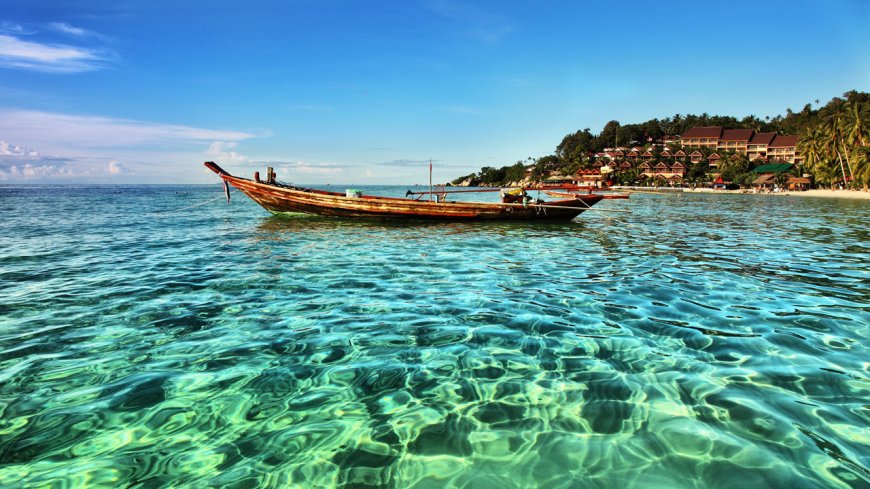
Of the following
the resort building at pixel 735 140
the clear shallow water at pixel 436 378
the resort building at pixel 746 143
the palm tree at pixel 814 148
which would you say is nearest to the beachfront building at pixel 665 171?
the resort building at pixel 746 143

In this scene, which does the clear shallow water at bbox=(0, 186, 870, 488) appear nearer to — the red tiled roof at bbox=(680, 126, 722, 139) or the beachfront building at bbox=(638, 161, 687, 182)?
the beachfront building at bbox=(638, 161, 687, 182)

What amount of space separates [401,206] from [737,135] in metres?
133

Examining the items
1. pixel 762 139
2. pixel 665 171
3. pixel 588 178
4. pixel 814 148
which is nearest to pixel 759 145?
pixel 762 139

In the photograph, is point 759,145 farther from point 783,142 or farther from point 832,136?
point 832,136

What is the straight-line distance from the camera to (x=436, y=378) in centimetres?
482

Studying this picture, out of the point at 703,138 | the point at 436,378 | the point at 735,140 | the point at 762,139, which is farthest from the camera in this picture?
the point at 703,138

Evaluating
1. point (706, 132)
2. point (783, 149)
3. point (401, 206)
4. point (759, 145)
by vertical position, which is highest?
point (706, 132)

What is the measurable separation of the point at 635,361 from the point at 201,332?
6248 millimetres

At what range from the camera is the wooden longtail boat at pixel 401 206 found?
72.6 ft

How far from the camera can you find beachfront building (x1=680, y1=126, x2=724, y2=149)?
119 m

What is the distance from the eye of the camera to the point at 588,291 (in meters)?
8.58

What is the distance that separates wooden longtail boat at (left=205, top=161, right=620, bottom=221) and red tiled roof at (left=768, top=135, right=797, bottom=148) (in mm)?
120647

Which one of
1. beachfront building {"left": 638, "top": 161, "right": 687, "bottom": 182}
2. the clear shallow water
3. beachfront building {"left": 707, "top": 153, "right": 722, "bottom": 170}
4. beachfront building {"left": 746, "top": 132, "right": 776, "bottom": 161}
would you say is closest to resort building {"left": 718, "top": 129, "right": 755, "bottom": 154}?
beachfront building {"left": 746, "top": 132, "right": 776, "bottom": 161}

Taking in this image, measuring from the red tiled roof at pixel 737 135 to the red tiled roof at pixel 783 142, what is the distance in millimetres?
6086
